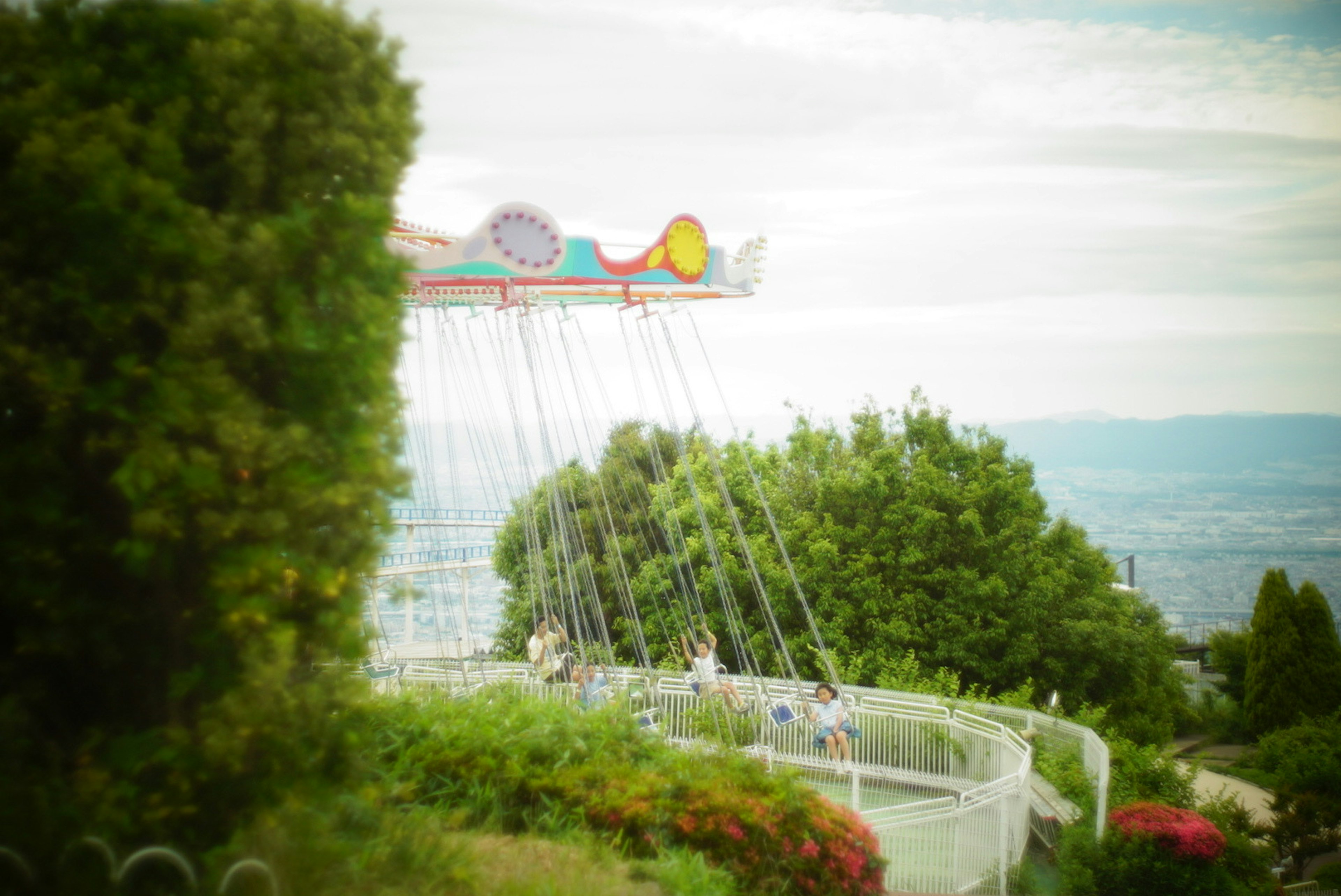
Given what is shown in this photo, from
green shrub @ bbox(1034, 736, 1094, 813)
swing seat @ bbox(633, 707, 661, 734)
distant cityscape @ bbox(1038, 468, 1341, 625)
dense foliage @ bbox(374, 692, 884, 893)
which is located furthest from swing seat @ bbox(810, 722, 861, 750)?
distant cityscape @ bbox(1038, 468, 1341, 625)

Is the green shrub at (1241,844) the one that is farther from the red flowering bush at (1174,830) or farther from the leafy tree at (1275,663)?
the leafy tree at (1275,663)

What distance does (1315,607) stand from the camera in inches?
957

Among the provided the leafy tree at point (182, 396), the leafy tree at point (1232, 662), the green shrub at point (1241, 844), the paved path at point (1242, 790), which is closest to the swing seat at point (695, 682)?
the green shrub at point (1241, 844)

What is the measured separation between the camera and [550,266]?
27.0 feet

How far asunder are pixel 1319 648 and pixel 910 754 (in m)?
→ 20.2

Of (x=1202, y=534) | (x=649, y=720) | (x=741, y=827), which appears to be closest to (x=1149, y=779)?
(x=649, y=720)

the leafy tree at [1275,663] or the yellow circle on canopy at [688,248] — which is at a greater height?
the yellow circle on canopy at [688,248]

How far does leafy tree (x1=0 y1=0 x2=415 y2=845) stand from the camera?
3420 mm

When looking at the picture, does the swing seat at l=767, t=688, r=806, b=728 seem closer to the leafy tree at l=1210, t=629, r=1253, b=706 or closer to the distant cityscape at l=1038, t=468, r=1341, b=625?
the leafy tree at l=1210, t=629, r=1253, b=706

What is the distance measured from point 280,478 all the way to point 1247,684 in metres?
29.3

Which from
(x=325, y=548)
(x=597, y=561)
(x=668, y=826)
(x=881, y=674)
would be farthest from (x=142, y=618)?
(x=597, y=561)

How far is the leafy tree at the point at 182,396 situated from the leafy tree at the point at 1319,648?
27911 millimetres

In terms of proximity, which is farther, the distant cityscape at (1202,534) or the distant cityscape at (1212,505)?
the distant cityscape at (1212,505)

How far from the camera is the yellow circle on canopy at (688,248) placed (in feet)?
30.7
